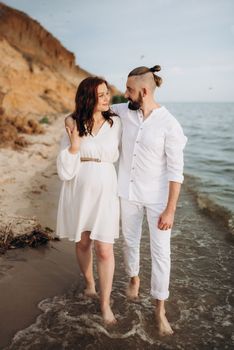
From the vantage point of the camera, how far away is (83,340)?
309cm

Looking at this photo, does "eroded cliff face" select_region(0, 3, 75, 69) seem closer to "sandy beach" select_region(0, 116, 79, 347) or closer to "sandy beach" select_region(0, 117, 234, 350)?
"sandy beach" select_region(0, 116, 79, 347)

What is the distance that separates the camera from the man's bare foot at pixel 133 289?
149 inches

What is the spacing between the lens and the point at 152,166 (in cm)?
Answer: 313

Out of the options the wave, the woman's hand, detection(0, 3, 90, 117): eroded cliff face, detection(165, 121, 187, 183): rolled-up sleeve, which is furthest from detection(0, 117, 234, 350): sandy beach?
detection(0, 3, 90, 117): eroded cliff face

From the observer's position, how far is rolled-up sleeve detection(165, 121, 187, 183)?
2959mm

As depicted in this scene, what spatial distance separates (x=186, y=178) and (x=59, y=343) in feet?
26.1

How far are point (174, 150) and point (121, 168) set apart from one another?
0.56 metres

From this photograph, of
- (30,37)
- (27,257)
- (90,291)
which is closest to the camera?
(90,291)

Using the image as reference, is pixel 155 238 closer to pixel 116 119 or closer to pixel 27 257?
pixel 116 119

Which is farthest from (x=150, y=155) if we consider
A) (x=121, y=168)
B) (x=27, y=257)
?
(x=27, y=257)

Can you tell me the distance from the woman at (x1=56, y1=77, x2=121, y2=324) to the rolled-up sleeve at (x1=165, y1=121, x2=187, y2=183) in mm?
475

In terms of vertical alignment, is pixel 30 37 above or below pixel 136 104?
above

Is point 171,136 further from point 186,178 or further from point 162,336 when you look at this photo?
point 186,178

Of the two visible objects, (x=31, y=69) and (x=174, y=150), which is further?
(x=31, y=69)
